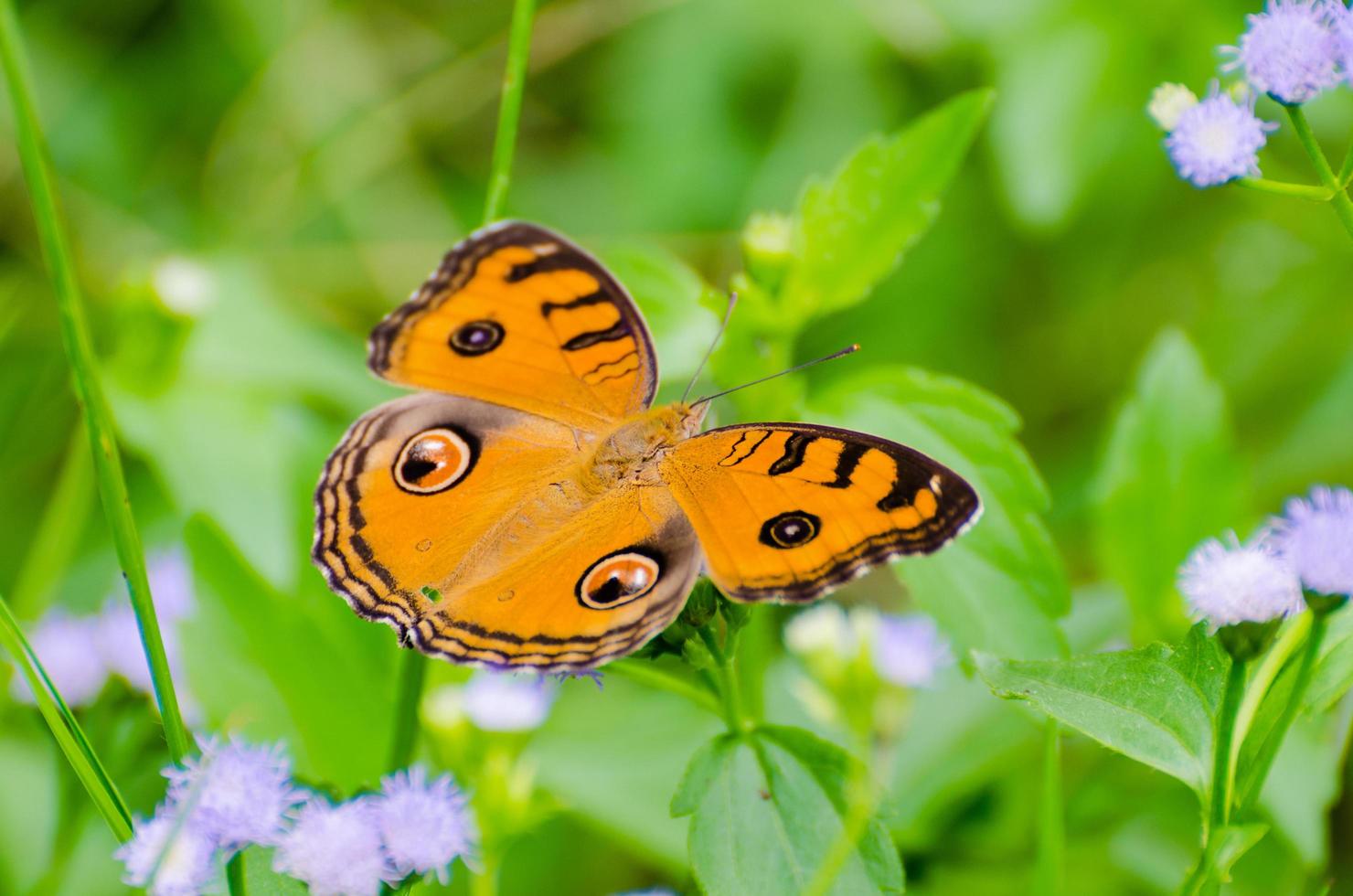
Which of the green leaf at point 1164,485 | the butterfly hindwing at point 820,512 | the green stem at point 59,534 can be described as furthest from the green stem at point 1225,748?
the green stem at point 59,534

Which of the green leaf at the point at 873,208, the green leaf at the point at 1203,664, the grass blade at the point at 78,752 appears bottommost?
the green leaf at the point at 1203,664

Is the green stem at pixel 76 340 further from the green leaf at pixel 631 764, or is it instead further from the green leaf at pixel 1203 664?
the green leaf at pixel 1203 664

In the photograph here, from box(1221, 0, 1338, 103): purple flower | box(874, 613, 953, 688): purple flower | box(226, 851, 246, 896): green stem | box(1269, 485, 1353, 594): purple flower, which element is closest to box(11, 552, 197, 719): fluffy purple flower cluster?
box(226, 851, 246, 896): green stem

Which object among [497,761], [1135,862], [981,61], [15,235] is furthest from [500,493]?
[15,235]

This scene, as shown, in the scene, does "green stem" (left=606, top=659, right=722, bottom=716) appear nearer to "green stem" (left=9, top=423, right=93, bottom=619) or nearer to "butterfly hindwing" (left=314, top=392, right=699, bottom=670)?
"butterfly hindwing" (left=314, top=392, right=699, bottom=670)

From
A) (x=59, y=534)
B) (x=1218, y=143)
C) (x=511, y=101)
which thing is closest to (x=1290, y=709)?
(x=1218, y=143)
